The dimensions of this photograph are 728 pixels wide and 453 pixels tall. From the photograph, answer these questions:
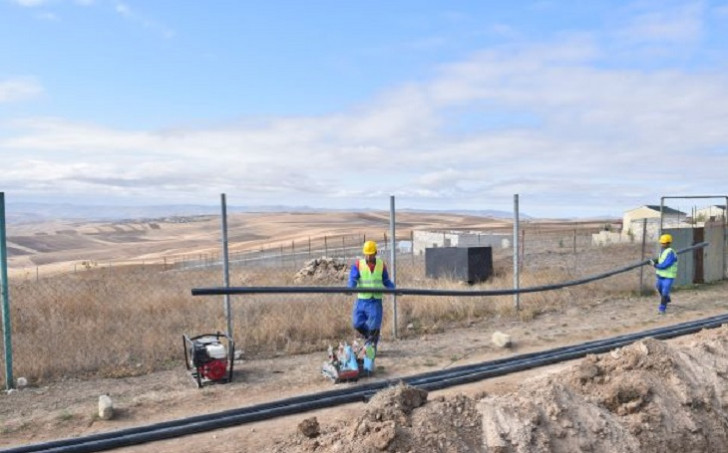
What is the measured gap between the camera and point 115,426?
20.2 ft

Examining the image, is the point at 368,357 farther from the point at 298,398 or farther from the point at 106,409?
the point at 106,409

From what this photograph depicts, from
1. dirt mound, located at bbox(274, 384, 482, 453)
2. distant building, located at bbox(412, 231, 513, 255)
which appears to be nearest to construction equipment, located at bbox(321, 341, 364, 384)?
dirt mound, located at bbox(274, 384, 482, 453)

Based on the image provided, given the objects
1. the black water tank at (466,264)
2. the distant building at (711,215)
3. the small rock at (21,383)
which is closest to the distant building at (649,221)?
the distant building at (711,215)

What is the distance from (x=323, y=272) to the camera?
67.2ft

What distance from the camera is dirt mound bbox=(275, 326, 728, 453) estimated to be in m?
4.04

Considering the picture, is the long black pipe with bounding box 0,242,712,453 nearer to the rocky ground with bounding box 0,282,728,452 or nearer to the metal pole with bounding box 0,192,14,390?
the rocky ground with bounding box 0,282,728,452

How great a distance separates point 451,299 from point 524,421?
A: 793 centimetres

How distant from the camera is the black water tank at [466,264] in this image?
56.2 ft

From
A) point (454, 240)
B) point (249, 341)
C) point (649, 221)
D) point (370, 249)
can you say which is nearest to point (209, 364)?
point (249, 341)

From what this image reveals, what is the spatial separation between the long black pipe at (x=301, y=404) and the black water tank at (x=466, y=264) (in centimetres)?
794

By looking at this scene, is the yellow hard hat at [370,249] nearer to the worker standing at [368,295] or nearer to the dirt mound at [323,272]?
the worker standing at [368,295]

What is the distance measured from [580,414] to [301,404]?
283 cm

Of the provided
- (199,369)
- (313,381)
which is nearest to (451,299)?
(313,381)

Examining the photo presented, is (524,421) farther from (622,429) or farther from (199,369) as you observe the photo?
(199,369)
